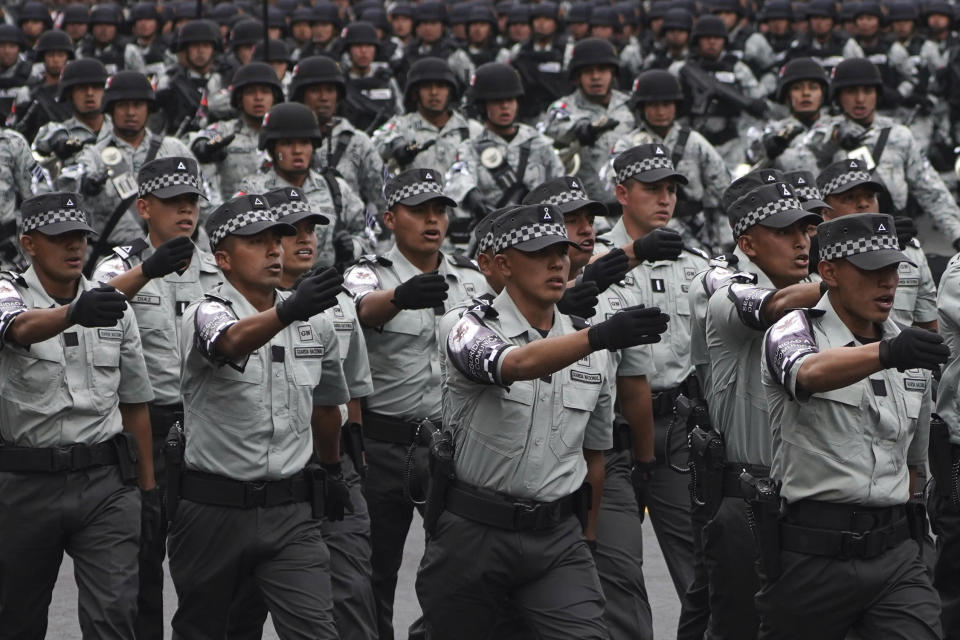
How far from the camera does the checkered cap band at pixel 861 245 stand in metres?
6.18

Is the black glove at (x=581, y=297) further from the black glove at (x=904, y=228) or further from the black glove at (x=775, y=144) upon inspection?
the black glove at (x=775, y=144)

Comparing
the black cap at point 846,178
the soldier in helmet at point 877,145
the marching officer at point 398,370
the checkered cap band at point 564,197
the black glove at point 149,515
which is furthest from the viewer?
the soldier in helmet at point 877,145

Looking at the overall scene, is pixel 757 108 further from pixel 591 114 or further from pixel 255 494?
pixel 255 494

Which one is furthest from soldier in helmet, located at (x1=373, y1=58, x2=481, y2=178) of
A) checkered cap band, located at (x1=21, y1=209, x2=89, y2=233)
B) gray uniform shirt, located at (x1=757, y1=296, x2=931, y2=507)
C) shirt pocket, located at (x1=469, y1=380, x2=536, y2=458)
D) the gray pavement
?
gray uniform shirt, located at (x1=757, y1=296, x2=931, y2=507)

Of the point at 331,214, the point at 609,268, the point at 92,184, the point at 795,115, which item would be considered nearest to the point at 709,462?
the point at 609,268

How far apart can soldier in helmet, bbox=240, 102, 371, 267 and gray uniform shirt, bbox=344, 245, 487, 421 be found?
2.46 meters

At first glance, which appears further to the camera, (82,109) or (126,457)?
(82,109)

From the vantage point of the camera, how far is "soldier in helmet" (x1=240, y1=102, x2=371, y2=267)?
11.2m

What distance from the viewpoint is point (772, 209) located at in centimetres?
742

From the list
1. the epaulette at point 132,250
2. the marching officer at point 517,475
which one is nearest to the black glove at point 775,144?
the epaulette at point 132,250

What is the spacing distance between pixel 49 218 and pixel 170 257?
2.58ft

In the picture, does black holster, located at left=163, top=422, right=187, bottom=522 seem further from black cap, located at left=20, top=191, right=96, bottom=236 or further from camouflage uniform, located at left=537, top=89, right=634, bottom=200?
camouflage uniform, located at left=537, top=89, right=634, bottom=200

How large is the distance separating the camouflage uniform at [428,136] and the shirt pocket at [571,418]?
25.9 ft

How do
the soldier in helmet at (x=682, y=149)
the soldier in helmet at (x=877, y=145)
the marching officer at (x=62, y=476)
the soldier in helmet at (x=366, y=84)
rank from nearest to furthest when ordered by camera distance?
the marching officer at (x=62, y=476), the soldier in helmet at (x=877, y=145), the soldier in helmet at (x=682, y=149), the soldier in helmet at (x=366, y=84)
